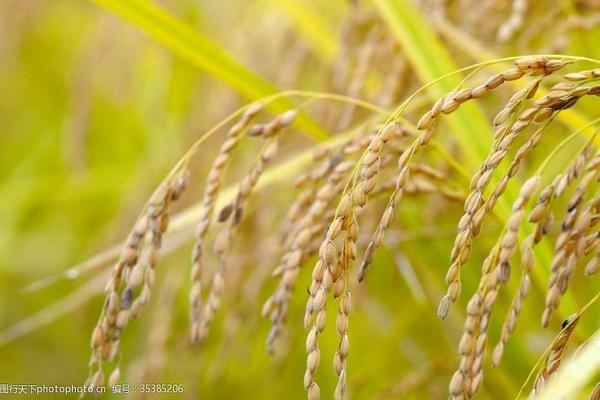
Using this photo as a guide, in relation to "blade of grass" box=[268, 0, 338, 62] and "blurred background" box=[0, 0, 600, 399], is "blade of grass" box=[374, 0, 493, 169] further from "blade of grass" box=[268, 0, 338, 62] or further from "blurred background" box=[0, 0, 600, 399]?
"blade of grass" box=[268, 0, 338, 62]

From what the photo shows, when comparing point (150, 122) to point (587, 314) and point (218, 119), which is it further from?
point (587, 314)

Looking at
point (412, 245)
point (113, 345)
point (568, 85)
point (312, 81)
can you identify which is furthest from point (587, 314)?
point (312, 81)

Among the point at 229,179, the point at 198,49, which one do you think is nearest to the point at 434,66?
the point at 198,49

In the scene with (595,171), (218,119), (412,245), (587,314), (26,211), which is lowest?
(595,171)

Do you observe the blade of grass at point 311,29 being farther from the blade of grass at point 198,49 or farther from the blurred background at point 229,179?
A: the blade of grass at point 198,49

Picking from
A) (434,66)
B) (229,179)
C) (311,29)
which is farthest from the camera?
(229,179)

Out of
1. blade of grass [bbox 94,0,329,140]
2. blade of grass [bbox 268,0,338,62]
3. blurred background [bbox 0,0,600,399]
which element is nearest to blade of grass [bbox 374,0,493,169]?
blurred background [bbox 0,0,600,399]

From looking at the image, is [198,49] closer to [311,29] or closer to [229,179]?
[311,29]

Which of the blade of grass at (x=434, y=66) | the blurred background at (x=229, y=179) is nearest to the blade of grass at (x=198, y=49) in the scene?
the blurred background at (x=229, y=179)
